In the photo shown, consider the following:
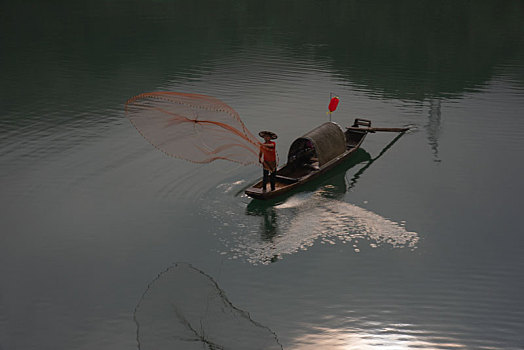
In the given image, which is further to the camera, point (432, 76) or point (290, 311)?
point (432, 76)

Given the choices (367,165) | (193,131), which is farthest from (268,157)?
(193,131)

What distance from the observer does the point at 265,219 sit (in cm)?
1491

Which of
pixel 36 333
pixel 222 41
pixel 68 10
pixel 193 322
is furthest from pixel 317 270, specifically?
pixel 68 10

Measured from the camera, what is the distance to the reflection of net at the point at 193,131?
15977 mm

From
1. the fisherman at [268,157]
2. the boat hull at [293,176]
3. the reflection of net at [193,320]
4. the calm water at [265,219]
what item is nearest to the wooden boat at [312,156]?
the boat hull at [293,176]

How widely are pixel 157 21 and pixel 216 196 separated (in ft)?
99.1

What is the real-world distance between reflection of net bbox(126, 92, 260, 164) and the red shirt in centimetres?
42

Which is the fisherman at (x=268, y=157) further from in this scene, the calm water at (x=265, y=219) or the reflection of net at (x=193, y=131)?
the calm water at (x=265, y=219)

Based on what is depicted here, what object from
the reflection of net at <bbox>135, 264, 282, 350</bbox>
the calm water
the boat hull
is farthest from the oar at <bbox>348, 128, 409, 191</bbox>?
the reflection of net at <bbox>135, 264, 282, 350</bbox>

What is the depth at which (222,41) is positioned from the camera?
37.4m

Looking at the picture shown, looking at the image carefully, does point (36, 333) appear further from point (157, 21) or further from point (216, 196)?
point (157, 21)

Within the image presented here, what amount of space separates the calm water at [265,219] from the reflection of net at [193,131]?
0.59 m

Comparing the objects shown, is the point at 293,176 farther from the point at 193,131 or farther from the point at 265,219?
the point at 193,131

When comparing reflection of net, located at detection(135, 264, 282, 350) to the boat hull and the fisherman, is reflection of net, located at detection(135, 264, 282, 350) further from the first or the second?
the fisherman
